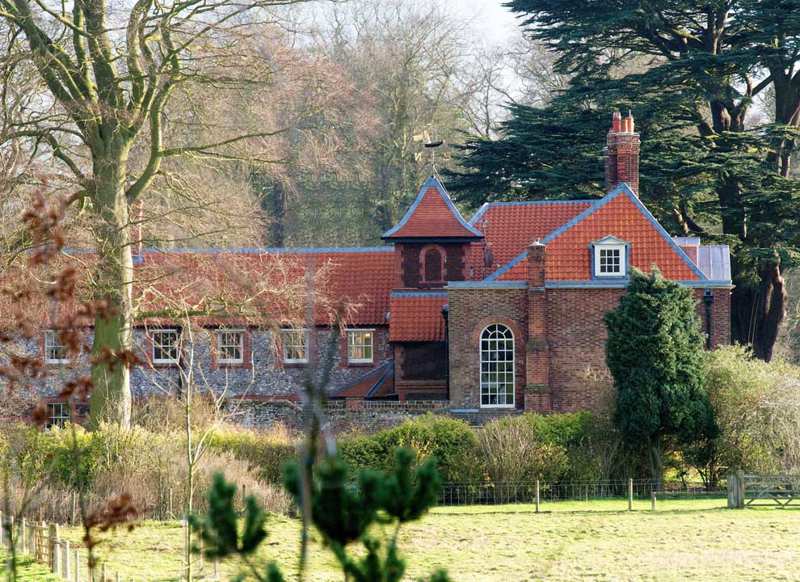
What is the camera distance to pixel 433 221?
37156 mm

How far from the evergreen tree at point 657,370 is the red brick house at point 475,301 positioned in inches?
135

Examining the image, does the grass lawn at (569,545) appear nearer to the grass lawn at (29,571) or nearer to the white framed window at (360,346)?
the grass lawn at (29,571)

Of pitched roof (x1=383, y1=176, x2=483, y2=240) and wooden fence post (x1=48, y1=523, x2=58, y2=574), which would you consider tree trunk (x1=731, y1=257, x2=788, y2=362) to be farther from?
wooden fence post (x1=48, y1=523, x2=58, y2=574)

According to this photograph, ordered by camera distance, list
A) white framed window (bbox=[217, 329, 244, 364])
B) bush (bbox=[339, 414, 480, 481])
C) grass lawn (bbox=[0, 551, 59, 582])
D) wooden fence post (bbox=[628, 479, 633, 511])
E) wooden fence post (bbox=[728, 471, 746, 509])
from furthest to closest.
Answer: white framed window (bbox=[217, 329, 244, 364]) < bush (bbox=[339, 414, 480, 481]) < wooden fence post (bbox=[728, 471, 746, 509]) < wooden fence post (bbox=[628, 479, 633, 511]) < grass lawn (bbox=[0, 551, 59, 582])

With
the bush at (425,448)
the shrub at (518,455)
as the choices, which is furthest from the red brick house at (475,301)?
the shrub at (518,455)

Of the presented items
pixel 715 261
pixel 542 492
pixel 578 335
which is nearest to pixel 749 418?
pixel 542 492

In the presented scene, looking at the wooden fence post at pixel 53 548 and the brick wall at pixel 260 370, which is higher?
the brick wall at pixel 260 370

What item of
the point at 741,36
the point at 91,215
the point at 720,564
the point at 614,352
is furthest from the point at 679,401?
the point at 741,36

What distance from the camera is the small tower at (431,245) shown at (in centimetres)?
3688

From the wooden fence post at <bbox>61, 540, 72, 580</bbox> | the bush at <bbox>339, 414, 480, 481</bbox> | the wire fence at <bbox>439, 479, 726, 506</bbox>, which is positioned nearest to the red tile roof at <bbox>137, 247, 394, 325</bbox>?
the bush at <bbox>339, 414, 480, 481</bbox>

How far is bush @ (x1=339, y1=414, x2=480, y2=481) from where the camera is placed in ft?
89.2

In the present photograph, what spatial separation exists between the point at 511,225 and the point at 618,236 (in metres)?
5.36

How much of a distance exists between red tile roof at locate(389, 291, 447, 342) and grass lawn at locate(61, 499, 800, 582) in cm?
1016

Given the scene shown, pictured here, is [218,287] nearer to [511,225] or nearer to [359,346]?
[359,346]
